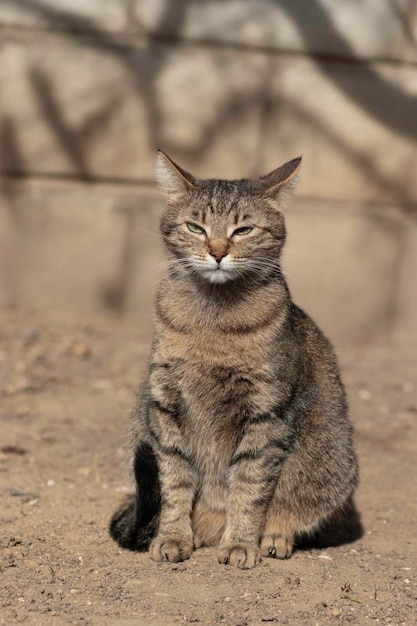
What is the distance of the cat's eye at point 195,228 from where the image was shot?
11.3ft

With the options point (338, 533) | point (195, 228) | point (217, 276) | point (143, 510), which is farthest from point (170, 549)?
point (195, 228)

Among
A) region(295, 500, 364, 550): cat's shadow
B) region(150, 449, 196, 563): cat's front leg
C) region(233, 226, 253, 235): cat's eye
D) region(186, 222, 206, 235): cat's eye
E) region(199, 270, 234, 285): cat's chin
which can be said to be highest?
region(233, 226, 253, 235): cat's eye

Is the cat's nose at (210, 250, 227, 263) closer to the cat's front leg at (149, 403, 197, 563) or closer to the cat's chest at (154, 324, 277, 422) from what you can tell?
the cat's chest at (154, 324, 277, 422)

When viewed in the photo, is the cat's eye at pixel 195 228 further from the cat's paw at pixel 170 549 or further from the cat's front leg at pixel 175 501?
the cat's paw at pixel 170 549

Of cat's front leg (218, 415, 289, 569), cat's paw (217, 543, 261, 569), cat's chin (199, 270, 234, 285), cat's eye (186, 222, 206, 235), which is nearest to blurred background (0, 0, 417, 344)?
cat's eye (186, 222, 206, 235)

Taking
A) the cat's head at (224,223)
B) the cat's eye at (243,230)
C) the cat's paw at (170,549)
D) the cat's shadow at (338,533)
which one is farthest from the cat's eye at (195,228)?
the cat's shadow at (338,533)

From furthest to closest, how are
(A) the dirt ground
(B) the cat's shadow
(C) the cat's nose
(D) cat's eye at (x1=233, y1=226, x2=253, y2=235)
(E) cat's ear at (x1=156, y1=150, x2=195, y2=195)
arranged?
(B) the cat's shadow < (E) cat's ear at (x1=156, y1=150, x2=195, y2=195) < (D) cat's eye at (x1=233, y1=226, x2=253, y2=235) < (C) the cat's nose < (A) the dirt ground

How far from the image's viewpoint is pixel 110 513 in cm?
386

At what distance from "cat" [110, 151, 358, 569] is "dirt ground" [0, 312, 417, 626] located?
0.14 m

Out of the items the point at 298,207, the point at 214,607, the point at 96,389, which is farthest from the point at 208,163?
the point at 214,607

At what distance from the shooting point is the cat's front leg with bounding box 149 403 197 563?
137 inches

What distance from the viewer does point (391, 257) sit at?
245 inches

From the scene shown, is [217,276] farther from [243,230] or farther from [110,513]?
[110,513]

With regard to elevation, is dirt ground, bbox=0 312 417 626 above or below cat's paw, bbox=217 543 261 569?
below
